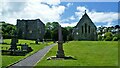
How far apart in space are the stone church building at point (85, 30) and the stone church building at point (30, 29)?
2949cm

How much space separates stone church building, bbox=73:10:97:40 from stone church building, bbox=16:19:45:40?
29493mm

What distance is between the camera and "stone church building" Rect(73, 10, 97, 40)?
270 feet

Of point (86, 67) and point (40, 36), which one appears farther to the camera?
point (40, 36)

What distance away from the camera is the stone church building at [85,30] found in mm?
82375

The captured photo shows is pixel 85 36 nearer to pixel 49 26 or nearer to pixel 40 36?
pixel 40 36

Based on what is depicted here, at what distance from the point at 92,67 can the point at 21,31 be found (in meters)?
95.6

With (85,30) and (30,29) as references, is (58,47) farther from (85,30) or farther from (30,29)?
(30,29)

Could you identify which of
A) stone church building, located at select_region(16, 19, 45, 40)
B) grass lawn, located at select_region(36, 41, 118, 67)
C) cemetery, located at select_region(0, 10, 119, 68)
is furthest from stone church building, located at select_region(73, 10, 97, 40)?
grass lawn, located at select_region(36, 41, 118, 67)

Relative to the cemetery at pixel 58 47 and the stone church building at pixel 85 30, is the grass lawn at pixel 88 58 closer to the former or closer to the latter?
the cemetery at pixel 58 47

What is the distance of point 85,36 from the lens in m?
82.6

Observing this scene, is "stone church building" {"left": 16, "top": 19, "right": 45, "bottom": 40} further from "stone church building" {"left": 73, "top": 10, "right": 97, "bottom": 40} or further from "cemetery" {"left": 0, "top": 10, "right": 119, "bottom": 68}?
"stone church building" {"left": 73, "top": 10, "right": 97, "bottom": 40}

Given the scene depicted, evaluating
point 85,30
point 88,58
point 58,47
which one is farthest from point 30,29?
point 88,58

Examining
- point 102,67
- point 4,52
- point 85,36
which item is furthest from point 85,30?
point 102,67

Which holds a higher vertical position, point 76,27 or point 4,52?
point 76,27
